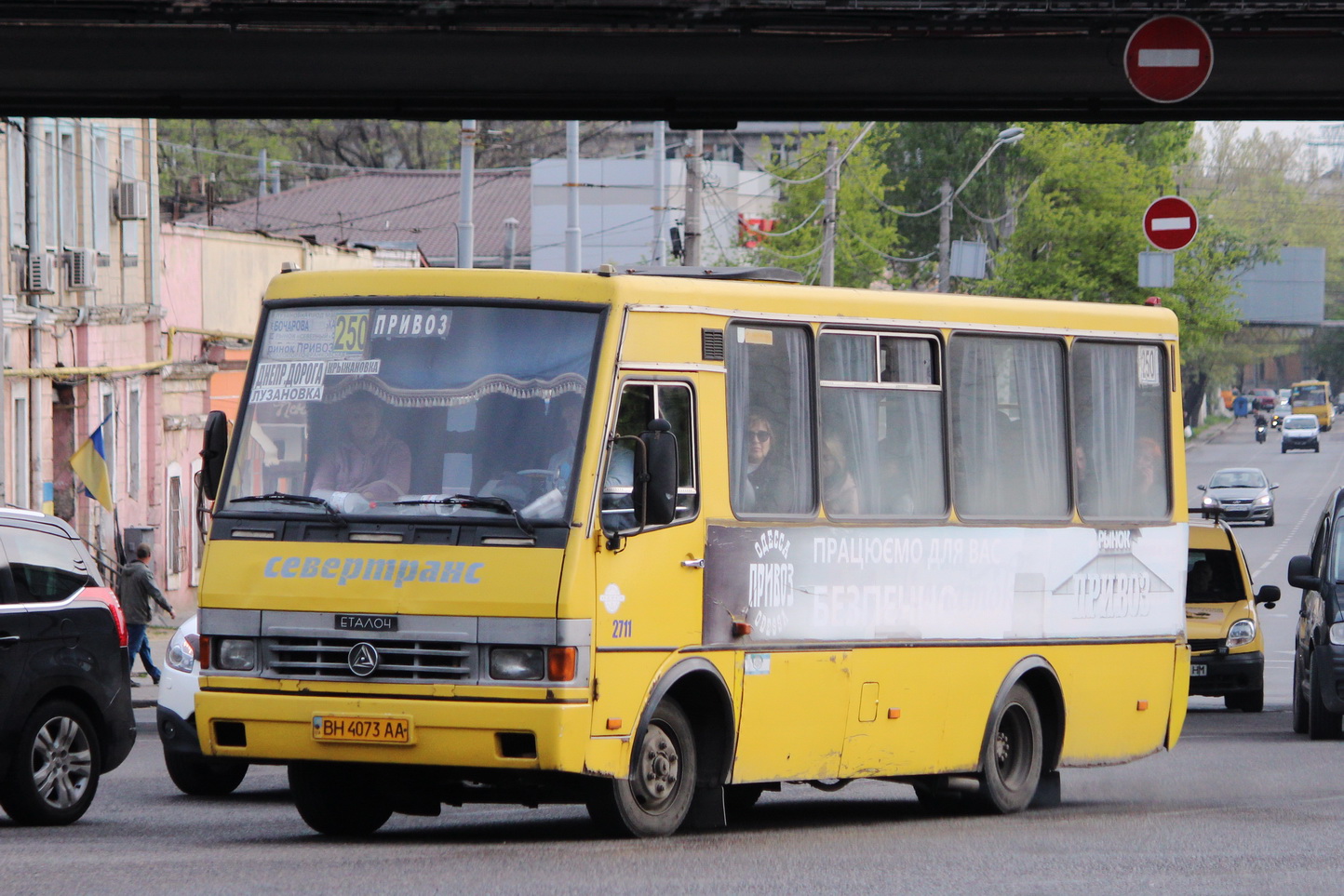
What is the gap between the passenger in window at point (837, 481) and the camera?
39.5ft

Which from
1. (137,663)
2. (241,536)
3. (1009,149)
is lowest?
(137,663)

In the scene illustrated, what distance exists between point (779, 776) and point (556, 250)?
78.9 meters

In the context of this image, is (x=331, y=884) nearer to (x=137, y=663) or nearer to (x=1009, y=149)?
(x=137, y=663)

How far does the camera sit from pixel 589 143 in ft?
376

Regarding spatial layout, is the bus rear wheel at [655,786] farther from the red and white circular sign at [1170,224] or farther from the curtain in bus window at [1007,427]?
the red and white circular sign at [1170,224]

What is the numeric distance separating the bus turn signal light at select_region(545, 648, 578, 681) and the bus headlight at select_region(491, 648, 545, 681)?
33mm

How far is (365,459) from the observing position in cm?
1059

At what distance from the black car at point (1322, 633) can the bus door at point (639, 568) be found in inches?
339

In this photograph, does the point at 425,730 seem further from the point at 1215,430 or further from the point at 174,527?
the point at 1215,430

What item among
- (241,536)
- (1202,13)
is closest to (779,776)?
(241,536)

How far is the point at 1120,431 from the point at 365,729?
605cm

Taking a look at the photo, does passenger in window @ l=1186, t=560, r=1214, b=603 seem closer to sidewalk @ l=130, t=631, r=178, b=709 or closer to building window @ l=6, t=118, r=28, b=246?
sidewalk @ l=130, t=631, r=178, b=709

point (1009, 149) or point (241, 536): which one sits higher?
point (1009, 149)

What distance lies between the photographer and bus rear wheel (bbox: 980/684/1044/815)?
1329 cm
